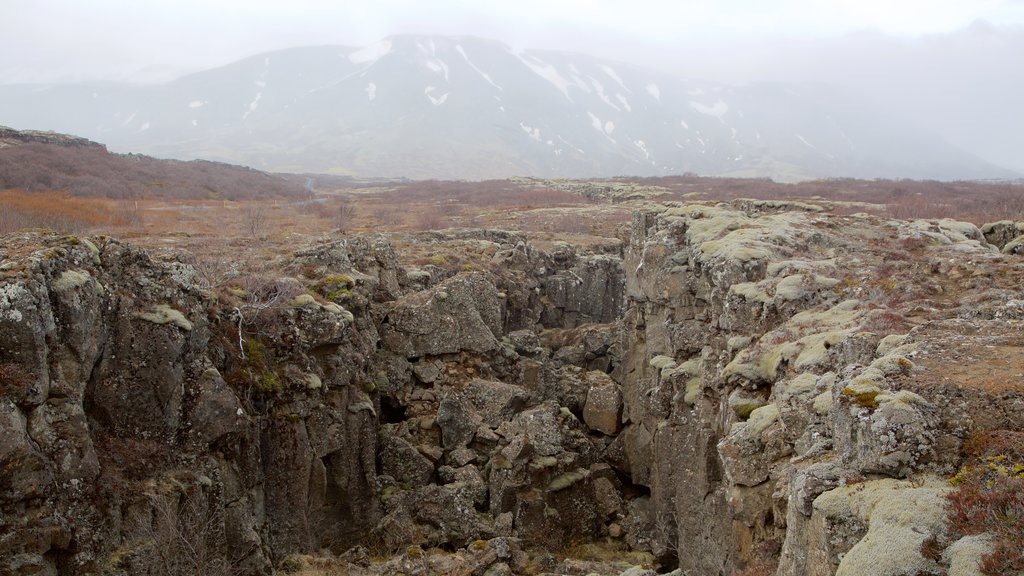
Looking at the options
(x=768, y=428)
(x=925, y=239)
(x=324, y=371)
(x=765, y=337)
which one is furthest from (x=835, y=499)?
(x=925, y=239)

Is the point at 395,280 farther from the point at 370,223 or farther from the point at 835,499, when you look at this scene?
the point at 370,223

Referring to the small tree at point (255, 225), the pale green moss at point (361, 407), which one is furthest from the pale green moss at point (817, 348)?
the small tree at point (255, 225)

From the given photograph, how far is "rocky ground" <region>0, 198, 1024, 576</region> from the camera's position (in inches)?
441

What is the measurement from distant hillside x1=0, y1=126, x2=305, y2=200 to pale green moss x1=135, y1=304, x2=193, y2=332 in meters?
52.7

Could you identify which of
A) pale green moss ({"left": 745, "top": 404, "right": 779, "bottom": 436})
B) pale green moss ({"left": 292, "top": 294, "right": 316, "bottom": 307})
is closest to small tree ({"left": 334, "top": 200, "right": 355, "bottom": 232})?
pale green moss ({"left": 292, "top": 294, "right": 316, "bottom": 307})

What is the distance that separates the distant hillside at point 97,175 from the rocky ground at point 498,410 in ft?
153

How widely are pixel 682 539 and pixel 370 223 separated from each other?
56.8 metres

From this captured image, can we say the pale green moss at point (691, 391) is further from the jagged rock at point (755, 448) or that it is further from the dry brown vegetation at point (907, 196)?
the dry brown vegetation at point (907, 196)

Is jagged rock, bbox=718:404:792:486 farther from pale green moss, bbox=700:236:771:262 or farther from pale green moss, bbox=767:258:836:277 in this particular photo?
pale green moss, bbox=700:236:771:262

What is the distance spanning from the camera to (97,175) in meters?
77.2

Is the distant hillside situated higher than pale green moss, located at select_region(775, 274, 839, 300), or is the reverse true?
the distant hillside

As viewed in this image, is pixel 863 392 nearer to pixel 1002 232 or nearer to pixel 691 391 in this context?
pixel 691 391

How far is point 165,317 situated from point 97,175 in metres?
70.1

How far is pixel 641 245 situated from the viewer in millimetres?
39281
